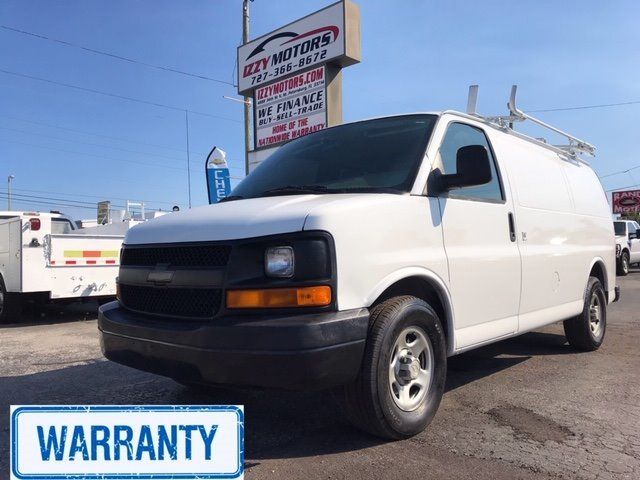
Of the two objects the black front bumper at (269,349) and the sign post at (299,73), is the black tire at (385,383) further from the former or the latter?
the sign post at (299,73)

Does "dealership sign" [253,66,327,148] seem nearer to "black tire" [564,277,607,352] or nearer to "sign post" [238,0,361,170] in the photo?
"sign post" [238,0,361,170]

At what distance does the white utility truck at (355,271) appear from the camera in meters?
2.83

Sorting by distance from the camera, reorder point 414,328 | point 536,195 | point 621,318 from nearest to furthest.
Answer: point 414,328
point 536,195
point 621,318

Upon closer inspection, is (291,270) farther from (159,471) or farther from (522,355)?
(522,355)

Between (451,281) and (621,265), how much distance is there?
17232mm

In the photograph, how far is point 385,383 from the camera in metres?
3.08

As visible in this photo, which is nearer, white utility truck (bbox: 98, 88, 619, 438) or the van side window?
white utility truck (bbox: 98, 88, 619, 438)

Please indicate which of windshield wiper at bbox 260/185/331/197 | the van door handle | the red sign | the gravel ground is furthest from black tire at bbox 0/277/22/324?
the red sign

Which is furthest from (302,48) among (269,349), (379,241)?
(269,349)

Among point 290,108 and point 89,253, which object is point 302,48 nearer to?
point 290,108

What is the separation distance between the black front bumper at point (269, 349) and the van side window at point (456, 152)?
149 cm

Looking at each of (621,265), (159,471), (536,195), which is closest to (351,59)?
(536,195)

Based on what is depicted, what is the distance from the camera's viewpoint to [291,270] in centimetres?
286

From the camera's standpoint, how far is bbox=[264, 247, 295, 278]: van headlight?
9.41 ft
